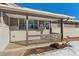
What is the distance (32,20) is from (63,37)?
161cm

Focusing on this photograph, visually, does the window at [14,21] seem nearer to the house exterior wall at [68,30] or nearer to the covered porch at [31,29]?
the covered porch at [31,29]

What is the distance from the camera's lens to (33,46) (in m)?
9.05

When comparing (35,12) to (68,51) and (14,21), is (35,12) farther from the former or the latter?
(68,51)

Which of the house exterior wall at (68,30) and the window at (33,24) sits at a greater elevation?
the window at (33,24)

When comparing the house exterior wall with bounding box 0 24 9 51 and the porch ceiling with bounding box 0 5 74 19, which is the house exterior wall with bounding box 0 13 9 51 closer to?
the house exterior wall with bounding box 0 24 9 51

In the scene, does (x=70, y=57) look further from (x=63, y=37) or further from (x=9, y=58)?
(x=9, y=58)

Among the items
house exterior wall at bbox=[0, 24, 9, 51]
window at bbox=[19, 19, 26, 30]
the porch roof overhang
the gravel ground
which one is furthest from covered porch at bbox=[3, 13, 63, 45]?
the gravel ground

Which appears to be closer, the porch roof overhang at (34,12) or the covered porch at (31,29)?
the porch roof overhang at (34,12)

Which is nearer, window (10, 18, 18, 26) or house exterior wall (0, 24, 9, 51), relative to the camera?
house exterior wall (0, 24, 9, 51)

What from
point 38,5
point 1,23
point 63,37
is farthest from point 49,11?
point 1,23

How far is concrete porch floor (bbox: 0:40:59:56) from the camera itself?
27.1 ft

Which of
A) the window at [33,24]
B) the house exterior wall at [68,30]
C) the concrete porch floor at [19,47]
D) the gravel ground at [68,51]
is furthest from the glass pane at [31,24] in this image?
the gravel ground at [68,51]

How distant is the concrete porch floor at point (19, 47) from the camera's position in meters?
8.26

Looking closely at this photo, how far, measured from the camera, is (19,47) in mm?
8828
